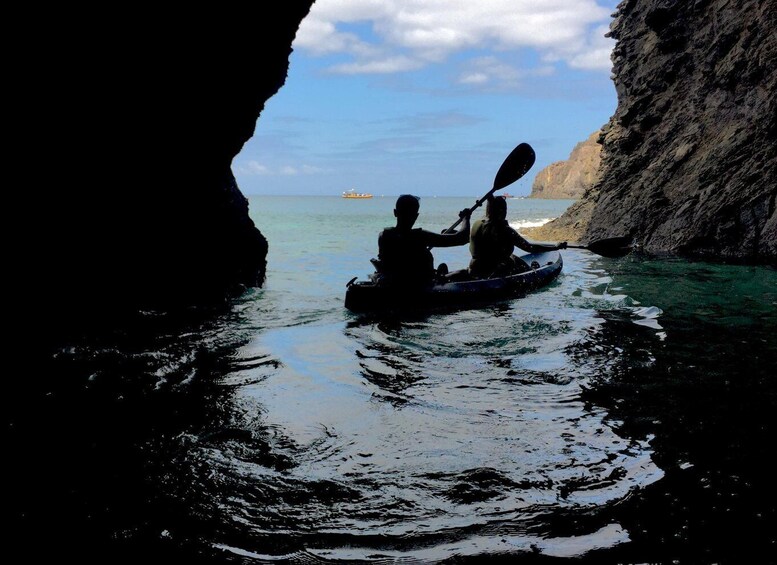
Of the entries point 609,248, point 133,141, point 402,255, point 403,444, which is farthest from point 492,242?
point 403,444

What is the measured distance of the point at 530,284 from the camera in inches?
421

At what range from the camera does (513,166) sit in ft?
38.7

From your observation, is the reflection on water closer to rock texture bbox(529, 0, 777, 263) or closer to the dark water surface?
the dark water surface

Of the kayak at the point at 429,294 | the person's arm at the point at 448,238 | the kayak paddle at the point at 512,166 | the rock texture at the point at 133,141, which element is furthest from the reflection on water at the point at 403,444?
the kayak paddle at the point at 512,166

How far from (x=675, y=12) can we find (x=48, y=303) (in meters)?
19.9

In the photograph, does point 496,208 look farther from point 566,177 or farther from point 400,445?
point 566,177

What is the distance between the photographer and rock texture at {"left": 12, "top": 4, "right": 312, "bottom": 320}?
241 inches

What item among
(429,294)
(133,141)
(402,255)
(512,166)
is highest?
(512,166)

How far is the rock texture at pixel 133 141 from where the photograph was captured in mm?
6117

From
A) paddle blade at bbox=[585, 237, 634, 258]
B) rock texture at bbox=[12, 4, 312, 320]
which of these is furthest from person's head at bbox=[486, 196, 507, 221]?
rock texture at bbox=[12, 4, 312, 320]

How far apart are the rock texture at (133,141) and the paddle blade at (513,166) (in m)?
4.47

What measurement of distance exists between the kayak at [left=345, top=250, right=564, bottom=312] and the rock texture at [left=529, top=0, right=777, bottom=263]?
26.1 feet

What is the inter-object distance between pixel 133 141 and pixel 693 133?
15938mm

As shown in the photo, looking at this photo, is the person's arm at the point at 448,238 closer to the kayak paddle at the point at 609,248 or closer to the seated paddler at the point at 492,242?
the seated paddler at the point at 492,242
